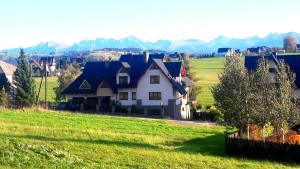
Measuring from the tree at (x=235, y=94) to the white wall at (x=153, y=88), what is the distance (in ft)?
87.4

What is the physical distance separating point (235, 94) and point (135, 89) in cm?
3074

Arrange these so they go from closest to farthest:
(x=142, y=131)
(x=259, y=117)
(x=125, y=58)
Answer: (x=259, y=117)
(x=142, y=131)
(x=125, y=58)

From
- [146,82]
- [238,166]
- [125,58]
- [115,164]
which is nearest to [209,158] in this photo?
[238,166]

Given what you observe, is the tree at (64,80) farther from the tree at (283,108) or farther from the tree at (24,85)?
the tree at (283,108)

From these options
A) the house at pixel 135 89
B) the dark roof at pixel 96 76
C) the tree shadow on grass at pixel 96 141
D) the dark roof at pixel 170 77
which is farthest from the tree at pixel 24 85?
the tree shadow on grass at pixel 96 141

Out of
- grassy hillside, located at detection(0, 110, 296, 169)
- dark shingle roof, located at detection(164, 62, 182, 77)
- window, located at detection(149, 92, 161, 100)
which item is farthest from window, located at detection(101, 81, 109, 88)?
grassy hillside, located at detection(0, 110, 296, 169)

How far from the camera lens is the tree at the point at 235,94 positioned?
30.8 meters

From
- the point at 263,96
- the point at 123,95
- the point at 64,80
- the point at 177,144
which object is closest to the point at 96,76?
the point at 123,95

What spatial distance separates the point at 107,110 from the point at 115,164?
126 feet

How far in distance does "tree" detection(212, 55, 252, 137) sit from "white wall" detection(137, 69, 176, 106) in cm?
2665

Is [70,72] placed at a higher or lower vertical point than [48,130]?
higher

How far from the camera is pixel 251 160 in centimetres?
2677

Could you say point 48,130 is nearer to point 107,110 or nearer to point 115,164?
point 115,164

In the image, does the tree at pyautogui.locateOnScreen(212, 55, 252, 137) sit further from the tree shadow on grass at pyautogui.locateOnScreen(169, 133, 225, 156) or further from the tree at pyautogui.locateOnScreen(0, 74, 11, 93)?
the tree at pyautogui.locateOnScreen(0, 74, 11, 93)
